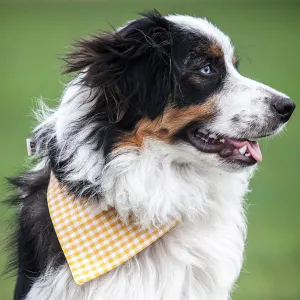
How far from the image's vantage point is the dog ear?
439 cm

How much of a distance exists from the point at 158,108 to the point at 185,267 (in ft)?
2.63

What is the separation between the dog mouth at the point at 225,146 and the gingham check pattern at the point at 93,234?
41 centimetres

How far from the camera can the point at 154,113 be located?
14.3 ft

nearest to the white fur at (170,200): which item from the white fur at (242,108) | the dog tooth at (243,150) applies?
the white fur at (242,108)

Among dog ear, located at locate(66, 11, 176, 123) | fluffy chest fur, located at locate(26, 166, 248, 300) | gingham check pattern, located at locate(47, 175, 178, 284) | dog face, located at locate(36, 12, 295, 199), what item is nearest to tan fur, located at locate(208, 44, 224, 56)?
dog face, located at locate(36, 12, 295, 199)

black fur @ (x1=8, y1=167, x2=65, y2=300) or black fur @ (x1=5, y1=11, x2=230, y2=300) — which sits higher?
black fur @ (x1=5, y1=11, x2=230, y2=300)

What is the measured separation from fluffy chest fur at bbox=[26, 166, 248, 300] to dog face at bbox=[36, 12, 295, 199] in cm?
28

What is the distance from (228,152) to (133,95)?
54 cm

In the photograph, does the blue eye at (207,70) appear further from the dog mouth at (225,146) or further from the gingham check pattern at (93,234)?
the gingham check pattern at (93,234)

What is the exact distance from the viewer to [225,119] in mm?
4367

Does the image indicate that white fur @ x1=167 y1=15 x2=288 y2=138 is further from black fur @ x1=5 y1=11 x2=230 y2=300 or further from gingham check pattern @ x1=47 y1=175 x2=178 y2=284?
gingham check pattern @ x1=47 y1=175 x2=178 y2=284

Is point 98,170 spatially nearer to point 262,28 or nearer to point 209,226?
point 209,226

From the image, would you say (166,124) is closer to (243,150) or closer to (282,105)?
(243,150)

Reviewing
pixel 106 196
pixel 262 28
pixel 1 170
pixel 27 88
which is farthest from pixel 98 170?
pixel 262 28
